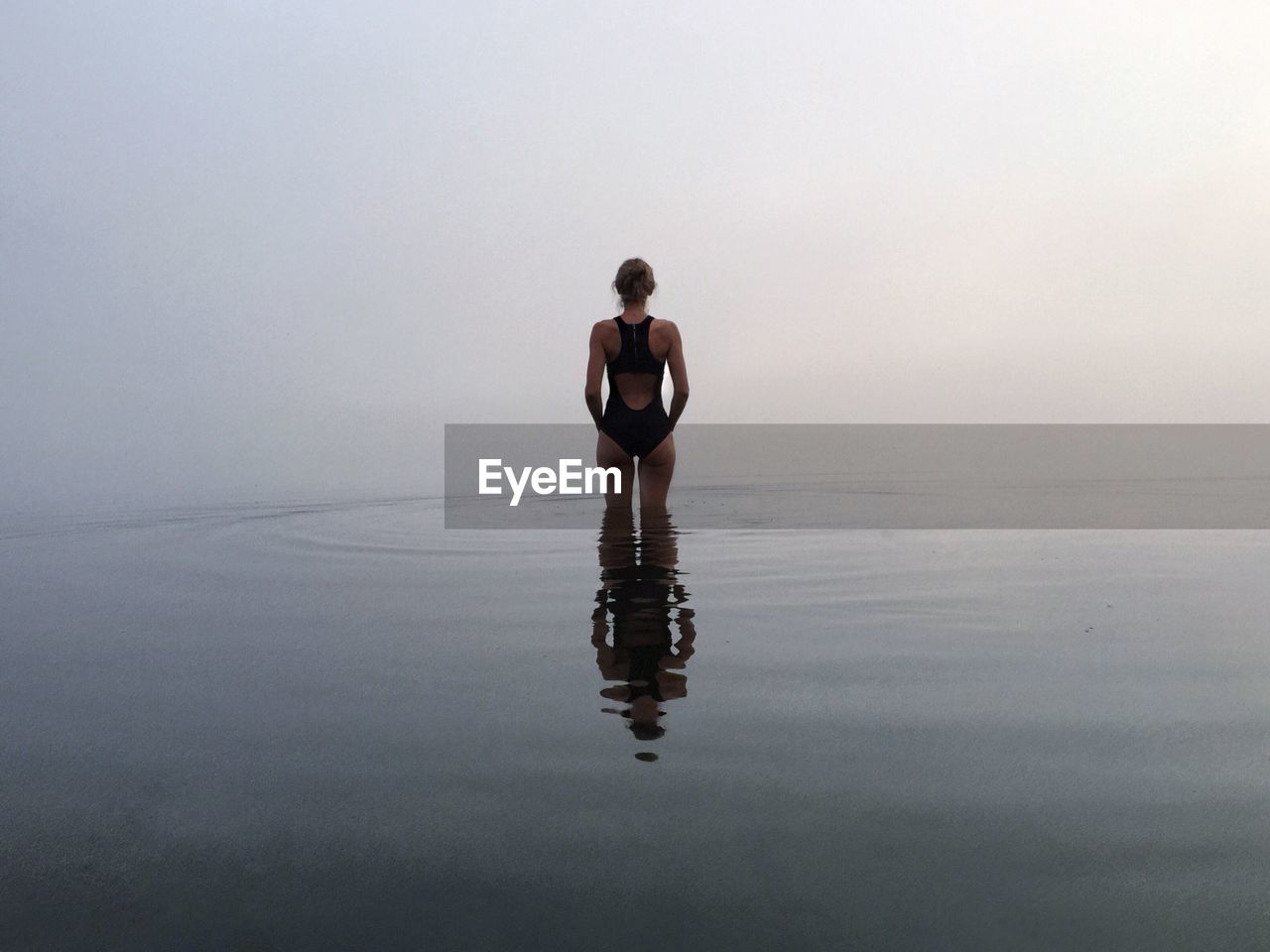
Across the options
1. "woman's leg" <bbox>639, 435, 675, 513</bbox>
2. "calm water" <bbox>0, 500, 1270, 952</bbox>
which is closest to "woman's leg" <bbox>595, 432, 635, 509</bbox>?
"woman's leg" <bbox>639, 435, 675, 513</bbox>

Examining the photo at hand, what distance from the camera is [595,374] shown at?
25.5 ft

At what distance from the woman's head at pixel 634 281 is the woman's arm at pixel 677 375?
0.35 metres

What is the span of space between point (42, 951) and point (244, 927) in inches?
13.1

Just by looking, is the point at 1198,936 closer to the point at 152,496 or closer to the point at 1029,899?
the point at 1029,899

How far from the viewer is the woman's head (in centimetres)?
747

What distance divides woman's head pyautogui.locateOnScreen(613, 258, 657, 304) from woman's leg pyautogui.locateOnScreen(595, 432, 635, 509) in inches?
46.5

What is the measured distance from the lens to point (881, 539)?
8148 mm

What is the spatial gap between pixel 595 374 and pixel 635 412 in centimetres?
44

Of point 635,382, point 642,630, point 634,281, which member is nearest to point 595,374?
point 635,382

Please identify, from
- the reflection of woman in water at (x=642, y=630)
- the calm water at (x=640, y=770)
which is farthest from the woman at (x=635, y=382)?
the calm water at (x=640, y=770)

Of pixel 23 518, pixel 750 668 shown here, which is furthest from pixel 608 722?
pixel 23 518
